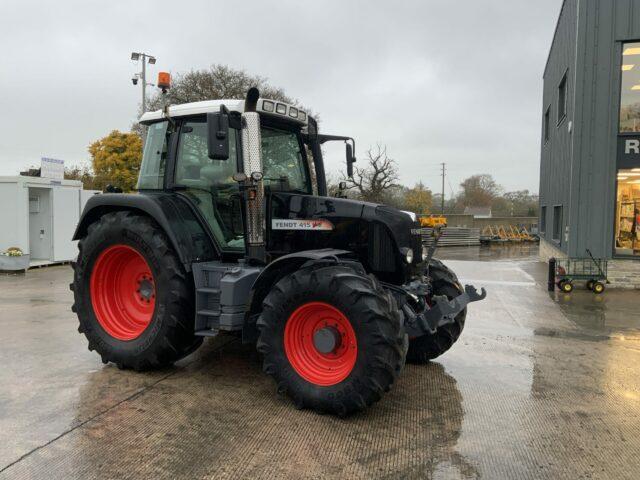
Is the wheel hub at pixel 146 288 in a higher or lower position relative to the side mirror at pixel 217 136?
lower

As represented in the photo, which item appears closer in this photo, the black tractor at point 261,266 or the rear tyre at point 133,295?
the black tractor at point 261,266

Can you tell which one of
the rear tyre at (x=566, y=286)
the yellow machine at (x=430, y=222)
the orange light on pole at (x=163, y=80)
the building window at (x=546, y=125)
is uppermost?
the building window at (x=546, y=125)

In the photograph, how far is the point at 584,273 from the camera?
433 inches

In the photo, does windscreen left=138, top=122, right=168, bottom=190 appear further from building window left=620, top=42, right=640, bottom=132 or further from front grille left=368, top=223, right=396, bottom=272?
building window left=620, top=42, right=640, bottom=132

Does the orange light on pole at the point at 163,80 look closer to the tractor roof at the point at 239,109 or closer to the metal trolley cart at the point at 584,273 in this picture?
the tractor roof at the point at 239,109

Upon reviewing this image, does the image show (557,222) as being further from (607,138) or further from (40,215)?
(40,215)

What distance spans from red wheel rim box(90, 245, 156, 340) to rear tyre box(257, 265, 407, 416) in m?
1.64

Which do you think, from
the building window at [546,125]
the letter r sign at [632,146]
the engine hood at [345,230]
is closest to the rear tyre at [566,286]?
the letter r sign at [632,146]

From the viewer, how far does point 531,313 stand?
329 inches

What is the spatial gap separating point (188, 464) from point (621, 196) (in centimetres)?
1111

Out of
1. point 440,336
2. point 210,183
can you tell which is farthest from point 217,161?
point 440,336

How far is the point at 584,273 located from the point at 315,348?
9014 millimetres

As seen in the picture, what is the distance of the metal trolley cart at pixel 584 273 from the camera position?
10664 mm

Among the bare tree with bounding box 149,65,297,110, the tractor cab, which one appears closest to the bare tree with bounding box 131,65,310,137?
the bare tree with bounding box 149,65,297,110
